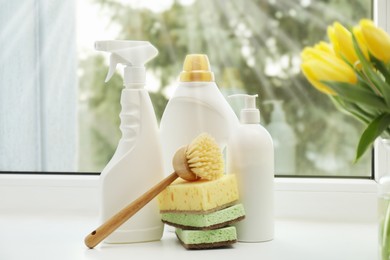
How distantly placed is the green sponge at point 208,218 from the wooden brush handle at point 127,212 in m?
0.04

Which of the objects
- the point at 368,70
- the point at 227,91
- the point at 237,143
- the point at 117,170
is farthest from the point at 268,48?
the point at 368,70

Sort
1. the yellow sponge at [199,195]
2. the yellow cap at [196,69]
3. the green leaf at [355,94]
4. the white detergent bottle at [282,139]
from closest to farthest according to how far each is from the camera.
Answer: the green leaf at [355,94] < the yellow sponge at [199,195] < the yellow cap at [196,69] < the white detergent bottle at [282,139]

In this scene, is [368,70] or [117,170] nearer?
[368,70]

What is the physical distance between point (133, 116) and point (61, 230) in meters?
0.28

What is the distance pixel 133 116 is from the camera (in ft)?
3.20

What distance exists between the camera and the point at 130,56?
97 cm

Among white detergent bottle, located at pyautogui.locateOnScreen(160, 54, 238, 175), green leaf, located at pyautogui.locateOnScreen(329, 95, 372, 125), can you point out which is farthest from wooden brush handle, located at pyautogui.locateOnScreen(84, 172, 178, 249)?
green leaf, located at pyautogui.locateOnScreen(329, 95, 372, 125)

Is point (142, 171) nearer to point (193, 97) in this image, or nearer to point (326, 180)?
point (193, 97)

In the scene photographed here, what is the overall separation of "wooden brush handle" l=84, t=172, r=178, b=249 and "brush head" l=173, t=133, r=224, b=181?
3 centimetres

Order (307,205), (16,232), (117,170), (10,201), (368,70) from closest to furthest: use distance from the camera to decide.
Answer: (368,70) < (117,170) < (16,232) < (307,205) < (10,201)

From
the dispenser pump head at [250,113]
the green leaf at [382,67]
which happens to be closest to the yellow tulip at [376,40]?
the green leaf at [382,67]

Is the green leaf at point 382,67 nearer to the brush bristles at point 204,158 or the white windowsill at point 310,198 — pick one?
the brush bristles at point 204,158

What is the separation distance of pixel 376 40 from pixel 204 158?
0.99ft

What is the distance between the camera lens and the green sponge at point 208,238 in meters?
0.91
